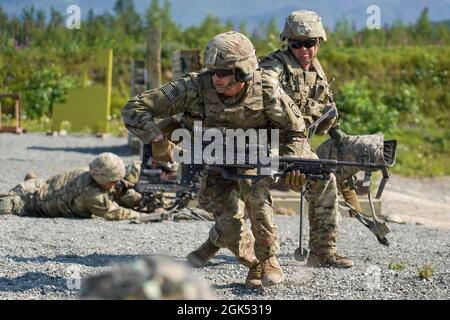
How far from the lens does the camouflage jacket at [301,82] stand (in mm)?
8125

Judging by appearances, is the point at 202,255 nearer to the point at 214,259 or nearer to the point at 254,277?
the point at 214,259

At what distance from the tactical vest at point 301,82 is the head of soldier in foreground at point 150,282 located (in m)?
Answer: 5.04

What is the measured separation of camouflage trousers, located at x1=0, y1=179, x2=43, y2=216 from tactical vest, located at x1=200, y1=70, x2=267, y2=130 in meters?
5.07

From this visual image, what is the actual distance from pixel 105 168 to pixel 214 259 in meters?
2.85

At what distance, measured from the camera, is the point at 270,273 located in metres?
6.96

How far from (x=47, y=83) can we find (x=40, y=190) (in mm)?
18806

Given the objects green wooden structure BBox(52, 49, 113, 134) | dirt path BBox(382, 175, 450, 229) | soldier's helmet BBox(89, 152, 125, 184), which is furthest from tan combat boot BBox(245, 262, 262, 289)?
green wooden structure BBox(52, 49, 113, 134)

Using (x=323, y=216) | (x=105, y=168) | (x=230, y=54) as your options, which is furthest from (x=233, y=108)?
(x=105, y=168)

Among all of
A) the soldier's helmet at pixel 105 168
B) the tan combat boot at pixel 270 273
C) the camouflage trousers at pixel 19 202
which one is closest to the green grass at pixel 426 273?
the tan combat boot at pixel 270 273

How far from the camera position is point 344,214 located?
1284 cm

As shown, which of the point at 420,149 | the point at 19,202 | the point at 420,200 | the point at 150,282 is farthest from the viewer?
the point at 420,149

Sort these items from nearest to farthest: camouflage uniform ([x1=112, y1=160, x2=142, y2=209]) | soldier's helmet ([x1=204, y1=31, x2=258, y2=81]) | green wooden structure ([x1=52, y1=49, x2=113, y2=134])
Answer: soldier's helmet ([x1=204, y1=31, x2=258, y2=81]) → camouflage uniform ([x1=112, y1=160, x2=142, y2=209]) → green wooden structure ([x1=52, y1=49, x2=113, y2=134])

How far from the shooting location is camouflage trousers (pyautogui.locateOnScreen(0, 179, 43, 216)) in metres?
11.5

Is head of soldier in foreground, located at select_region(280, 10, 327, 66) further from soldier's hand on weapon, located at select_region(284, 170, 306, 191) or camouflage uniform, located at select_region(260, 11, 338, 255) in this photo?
soldier's hand on weapon, located at select_region(284, 170, 306, 191)
